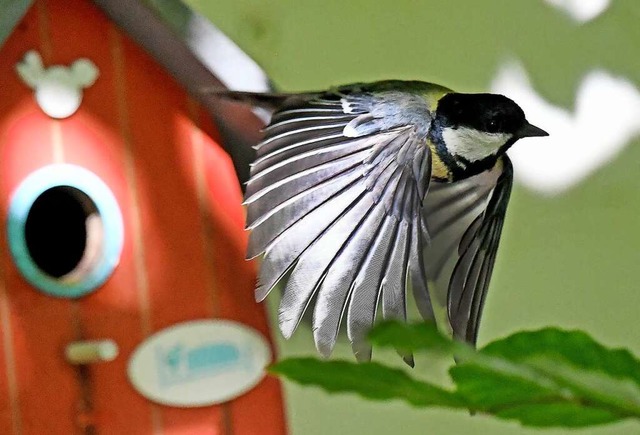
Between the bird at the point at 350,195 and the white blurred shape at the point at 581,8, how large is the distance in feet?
0.97

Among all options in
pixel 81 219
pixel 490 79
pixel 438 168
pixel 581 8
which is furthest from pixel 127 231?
pixel 581 8

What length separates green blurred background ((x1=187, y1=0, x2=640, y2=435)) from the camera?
770 mm

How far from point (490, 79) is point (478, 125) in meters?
0.20

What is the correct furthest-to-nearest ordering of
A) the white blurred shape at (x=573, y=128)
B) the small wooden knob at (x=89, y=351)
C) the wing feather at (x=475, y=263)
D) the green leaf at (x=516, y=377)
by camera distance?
the white blurred shape at (x=573, y=128) → the wing feather at (x=475, y=263) → the small wooden knob at (x=89, y=351) → the green leaf at (x=516, y=377)

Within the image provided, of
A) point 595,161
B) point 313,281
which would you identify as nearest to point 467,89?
point 595,161

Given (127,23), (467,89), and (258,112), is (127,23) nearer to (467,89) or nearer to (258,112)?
(258,112)

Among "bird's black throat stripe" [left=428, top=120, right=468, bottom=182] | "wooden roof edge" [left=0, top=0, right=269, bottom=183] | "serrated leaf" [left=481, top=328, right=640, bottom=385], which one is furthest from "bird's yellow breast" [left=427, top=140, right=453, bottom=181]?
"serrated leaf" [left=481, top=328, right=640, bottom=385]

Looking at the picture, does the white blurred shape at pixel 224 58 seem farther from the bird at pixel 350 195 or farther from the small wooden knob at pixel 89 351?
the small wooden knob at pixel 89 351

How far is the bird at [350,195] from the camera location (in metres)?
0.65

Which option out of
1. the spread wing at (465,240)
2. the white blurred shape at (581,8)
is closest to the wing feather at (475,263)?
the spread wing at (465,240)

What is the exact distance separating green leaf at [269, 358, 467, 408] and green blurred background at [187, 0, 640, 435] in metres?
0.48

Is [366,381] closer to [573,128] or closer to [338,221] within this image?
[338,221]

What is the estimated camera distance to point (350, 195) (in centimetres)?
66

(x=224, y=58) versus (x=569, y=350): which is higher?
(x=224, y=58)
